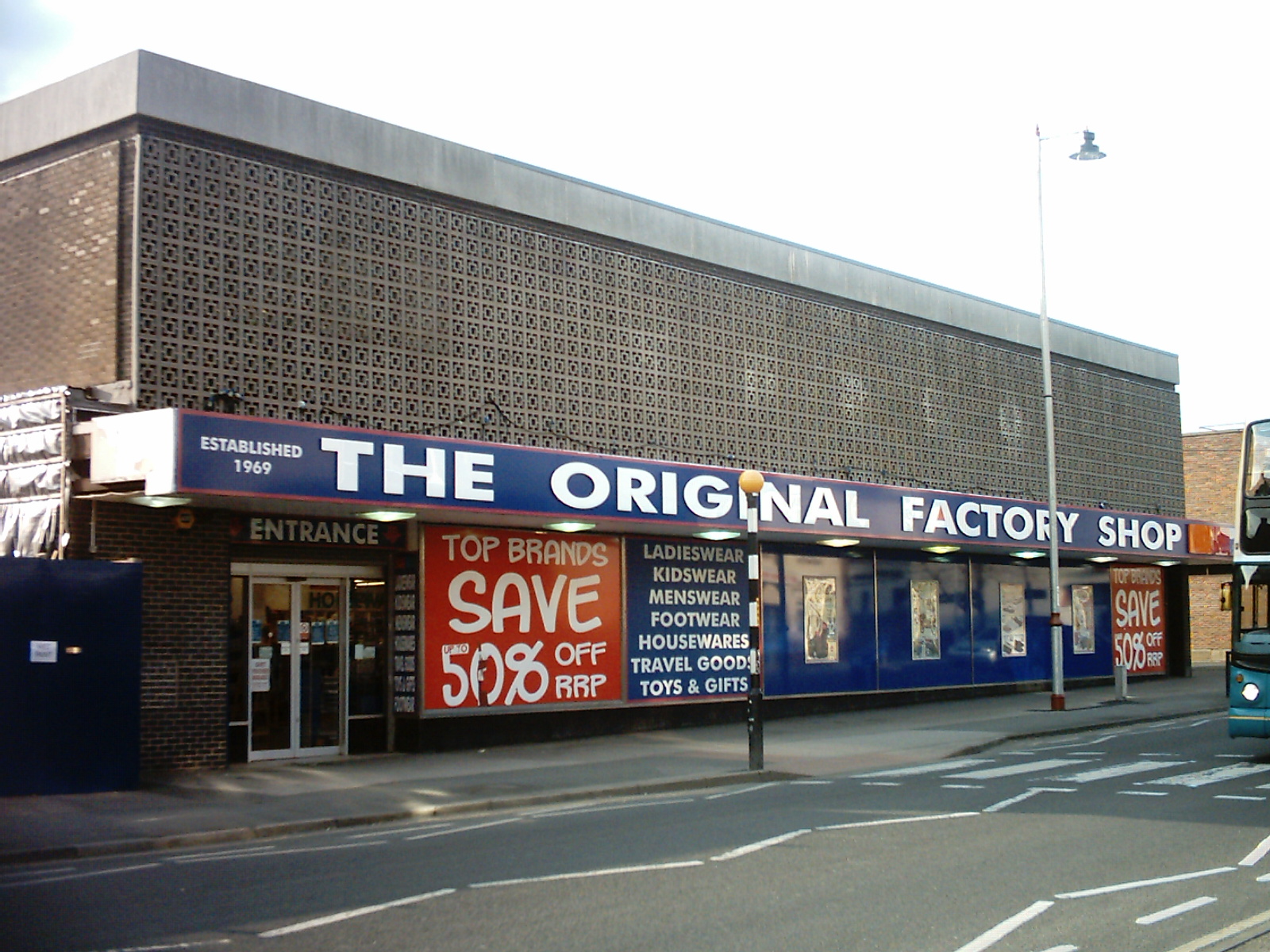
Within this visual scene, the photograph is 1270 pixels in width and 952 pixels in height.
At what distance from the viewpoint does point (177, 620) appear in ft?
57.3

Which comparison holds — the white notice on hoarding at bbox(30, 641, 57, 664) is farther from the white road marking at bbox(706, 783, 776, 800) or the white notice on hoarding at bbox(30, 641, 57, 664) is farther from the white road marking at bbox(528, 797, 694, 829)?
the white road marking at bbox(706, 783, 776, 800)

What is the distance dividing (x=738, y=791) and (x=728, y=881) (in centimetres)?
618

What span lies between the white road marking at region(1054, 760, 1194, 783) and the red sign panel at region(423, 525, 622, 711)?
8634mm

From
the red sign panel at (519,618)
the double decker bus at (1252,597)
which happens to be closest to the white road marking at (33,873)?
the red sign panel at (519,618)

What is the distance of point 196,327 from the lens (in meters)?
17.7

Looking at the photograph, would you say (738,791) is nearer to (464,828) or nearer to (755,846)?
(464,828)

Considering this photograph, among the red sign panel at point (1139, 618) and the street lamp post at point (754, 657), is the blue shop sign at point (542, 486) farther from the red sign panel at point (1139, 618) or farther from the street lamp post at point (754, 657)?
the red sign panel at point (1139, 618)

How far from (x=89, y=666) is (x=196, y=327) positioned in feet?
15.4

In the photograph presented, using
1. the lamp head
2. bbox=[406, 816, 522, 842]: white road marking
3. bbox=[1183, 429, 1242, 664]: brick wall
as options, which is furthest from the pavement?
bbox=[1183, 429, 1242, 664]: brick wall

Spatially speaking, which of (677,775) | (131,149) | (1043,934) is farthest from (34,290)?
(1043,934)

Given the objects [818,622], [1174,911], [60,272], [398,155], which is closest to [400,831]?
[1174,911]

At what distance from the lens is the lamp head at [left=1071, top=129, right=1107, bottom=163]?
→ 2545 centimetres

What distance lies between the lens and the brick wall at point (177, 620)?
55.8 feet

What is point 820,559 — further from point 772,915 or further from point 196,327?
point 772,915
